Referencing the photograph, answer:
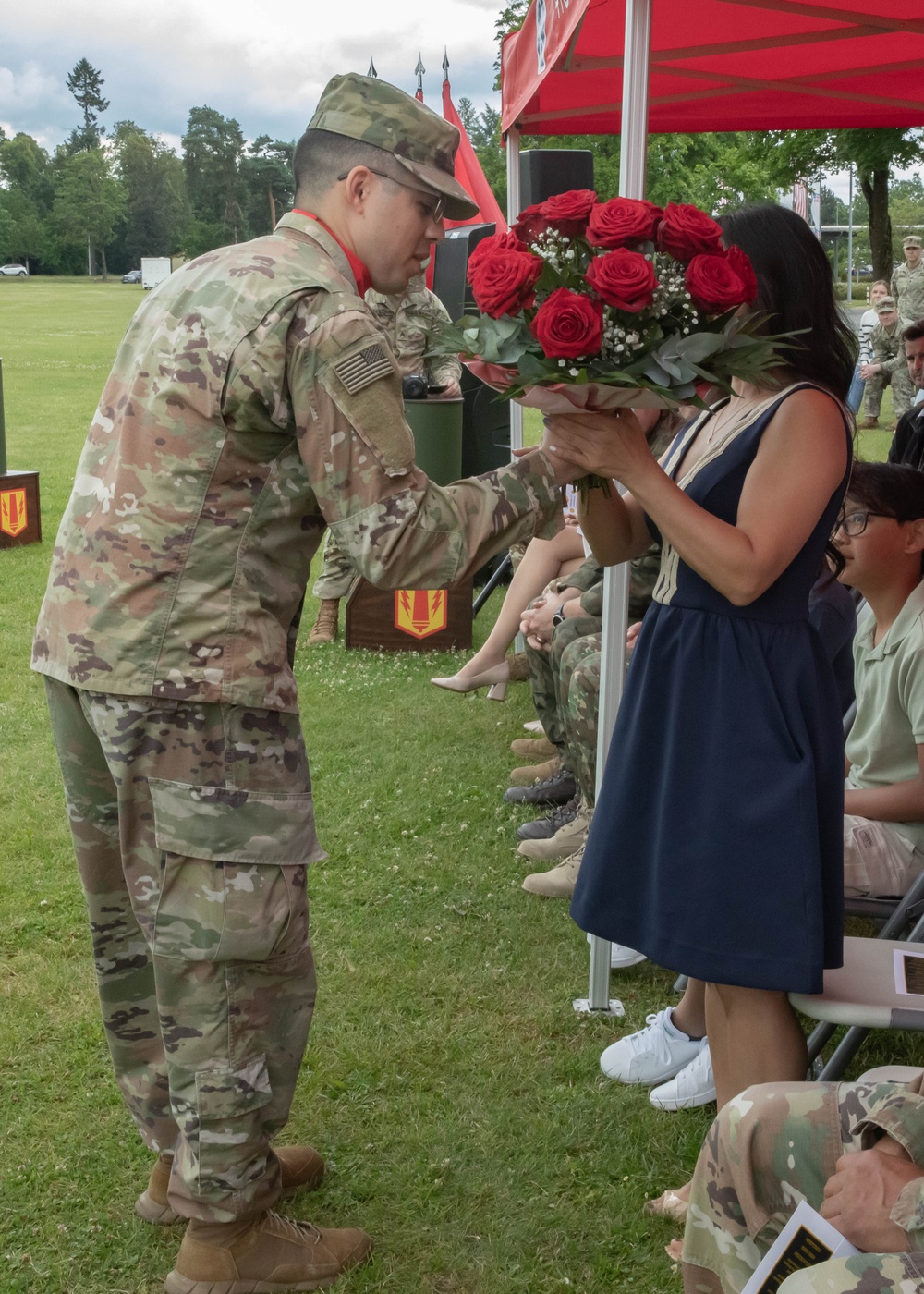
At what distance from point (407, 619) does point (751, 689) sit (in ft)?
16.1

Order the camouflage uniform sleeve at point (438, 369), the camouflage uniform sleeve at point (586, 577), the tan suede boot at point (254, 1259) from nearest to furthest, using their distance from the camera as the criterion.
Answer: the tan suede boot at point (254, 1259) → the camouflage uniform sleeve at point (586, 577) → the camouflage uniform sleeve at point (438, 369)

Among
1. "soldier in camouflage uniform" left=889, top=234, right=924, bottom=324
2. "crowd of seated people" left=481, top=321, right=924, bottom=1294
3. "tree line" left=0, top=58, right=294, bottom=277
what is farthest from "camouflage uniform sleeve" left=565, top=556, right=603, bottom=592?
"tree line" left=0, top=58, right=294, bottom=277

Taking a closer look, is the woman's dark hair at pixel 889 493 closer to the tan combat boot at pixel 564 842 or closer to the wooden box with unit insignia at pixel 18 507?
the tan combat boot at pixel 564 842

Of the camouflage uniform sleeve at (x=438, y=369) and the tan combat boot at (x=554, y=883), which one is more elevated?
the camouflage uniform sleeve at (x=438, y=369)

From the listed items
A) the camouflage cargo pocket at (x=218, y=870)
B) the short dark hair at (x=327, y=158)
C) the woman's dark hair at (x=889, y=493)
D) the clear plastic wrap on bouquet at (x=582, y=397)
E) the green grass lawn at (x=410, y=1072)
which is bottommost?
the green grass lawn at (x=410, y=1072)

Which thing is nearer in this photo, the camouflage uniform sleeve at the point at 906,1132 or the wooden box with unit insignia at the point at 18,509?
the camouflage uniform sleeve at the point at 906,1132

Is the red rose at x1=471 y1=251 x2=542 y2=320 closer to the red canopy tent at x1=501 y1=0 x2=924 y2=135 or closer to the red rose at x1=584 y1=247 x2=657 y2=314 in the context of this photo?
the red rose at x1=584 y1=247 x2=657 y2=314

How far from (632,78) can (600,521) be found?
3.82 feet

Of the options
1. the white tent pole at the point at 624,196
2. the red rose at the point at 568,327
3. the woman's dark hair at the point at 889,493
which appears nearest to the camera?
the red rose at the point at 568,327

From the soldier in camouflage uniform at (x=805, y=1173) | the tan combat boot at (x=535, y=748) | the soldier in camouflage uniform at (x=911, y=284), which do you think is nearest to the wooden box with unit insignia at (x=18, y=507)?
the tan combat boot at (x=535, y=748)

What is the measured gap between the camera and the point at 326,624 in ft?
24.0

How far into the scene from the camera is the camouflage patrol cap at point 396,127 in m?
2.03

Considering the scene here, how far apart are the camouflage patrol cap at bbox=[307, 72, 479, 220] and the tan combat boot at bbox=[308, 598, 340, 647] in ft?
17.3

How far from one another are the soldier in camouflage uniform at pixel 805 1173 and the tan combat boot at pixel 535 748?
358 centimetres
